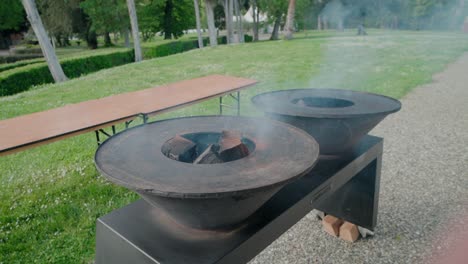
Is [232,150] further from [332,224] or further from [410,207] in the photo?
[410,207]

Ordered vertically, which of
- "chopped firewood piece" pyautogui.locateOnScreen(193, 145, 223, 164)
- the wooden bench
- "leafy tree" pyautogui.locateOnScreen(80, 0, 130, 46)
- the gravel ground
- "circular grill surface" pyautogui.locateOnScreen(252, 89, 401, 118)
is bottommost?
the gravel ground

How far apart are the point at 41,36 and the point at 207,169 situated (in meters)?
13.1

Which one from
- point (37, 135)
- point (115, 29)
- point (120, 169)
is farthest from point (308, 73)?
point (115, 29)

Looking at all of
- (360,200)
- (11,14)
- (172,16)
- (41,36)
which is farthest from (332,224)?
(11,14)

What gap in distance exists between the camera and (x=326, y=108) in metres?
2.55

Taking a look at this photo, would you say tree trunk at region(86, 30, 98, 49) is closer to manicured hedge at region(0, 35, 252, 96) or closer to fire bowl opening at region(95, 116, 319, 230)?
manicured hedge at region(0, 35, 252, 96)

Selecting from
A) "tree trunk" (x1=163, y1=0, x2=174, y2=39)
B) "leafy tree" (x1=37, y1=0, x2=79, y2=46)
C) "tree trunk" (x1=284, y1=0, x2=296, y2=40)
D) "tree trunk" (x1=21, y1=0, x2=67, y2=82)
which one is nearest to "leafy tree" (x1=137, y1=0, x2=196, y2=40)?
"tree trunk" (x1=163, y1=0, x2=174, y2=39)

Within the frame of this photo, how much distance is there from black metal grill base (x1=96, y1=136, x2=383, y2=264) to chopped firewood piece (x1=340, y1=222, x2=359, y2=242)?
767 millimetres

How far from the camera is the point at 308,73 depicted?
378 inches

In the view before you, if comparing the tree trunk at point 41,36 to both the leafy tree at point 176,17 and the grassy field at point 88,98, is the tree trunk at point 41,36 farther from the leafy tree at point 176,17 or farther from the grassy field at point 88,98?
the leafy tree at point 176,17

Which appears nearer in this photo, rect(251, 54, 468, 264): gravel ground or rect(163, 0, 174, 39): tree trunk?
rect(251, 54, 468, 264): gravel ground

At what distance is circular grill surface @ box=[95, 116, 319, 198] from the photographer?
1.37 meters

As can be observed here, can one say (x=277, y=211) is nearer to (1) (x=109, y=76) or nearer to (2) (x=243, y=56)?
(1) (x=109, y=76)

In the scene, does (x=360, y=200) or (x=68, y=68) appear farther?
(x=68, y=68)
